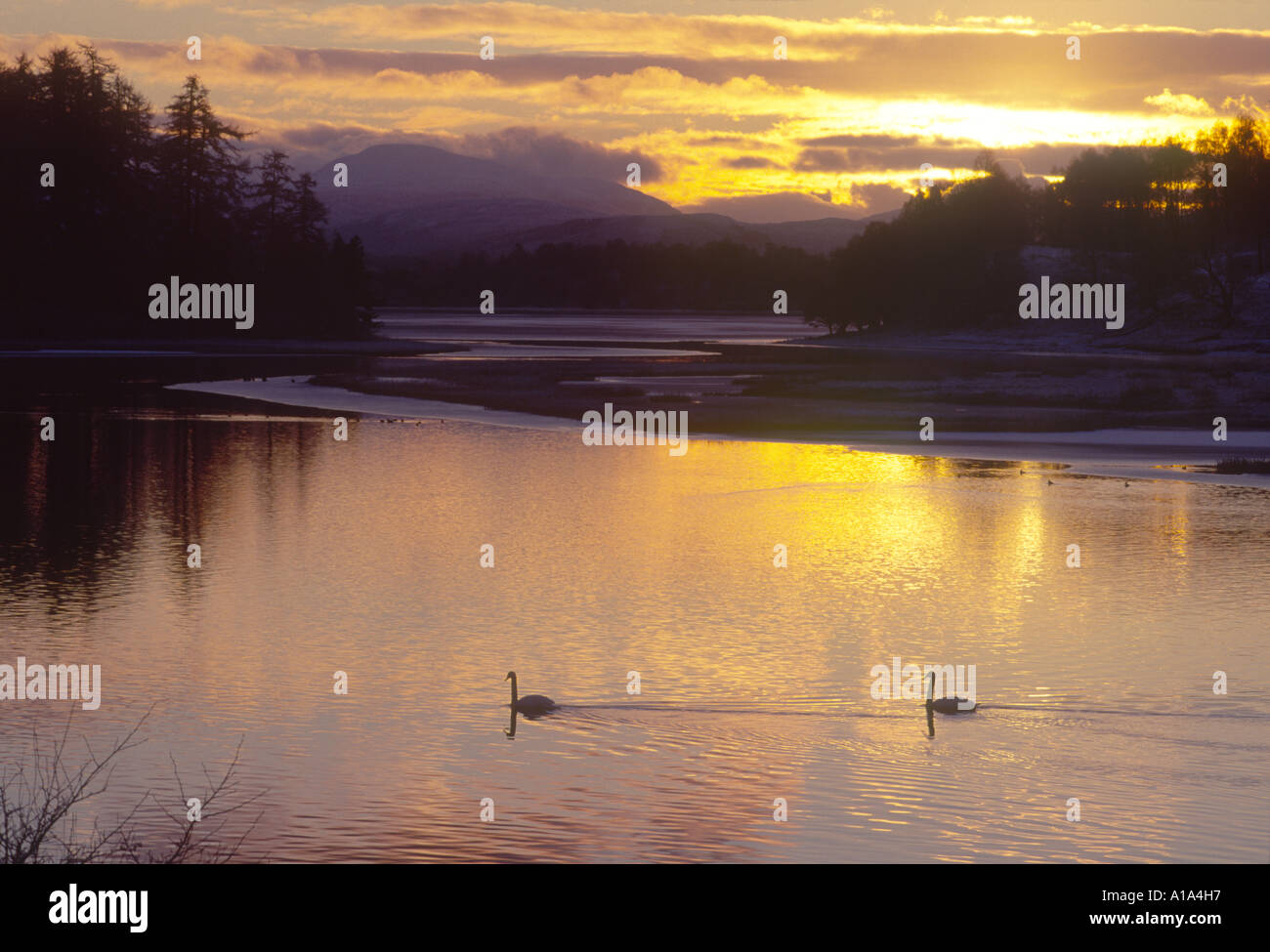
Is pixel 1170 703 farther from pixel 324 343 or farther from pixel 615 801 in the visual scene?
pixel 324 343

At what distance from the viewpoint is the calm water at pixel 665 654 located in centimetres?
1508

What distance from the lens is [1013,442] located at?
177ft

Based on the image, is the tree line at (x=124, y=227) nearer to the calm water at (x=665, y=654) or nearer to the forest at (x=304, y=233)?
the forest at (x=304, y=233)

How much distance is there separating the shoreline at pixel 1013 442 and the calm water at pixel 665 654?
13.7ft

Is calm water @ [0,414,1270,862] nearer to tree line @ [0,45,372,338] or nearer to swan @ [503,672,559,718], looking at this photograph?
swan @ [503,672,559,718]

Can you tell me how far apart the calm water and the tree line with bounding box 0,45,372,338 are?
306ft

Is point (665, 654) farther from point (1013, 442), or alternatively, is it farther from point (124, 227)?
point (124, 227)

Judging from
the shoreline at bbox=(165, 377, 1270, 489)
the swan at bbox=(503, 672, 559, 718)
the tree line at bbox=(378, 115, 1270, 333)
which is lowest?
the swan at bbox=(503, 672, 559, 718)

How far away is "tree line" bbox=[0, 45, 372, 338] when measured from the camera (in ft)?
424

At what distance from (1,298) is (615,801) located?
123 meters

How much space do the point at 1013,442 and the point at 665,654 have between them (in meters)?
34.8

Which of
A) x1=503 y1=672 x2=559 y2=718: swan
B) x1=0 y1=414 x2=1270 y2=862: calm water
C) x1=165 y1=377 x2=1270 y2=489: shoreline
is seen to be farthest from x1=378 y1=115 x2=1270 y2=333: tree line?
x1=503 y1=672 x2=559 y2=718: swan
